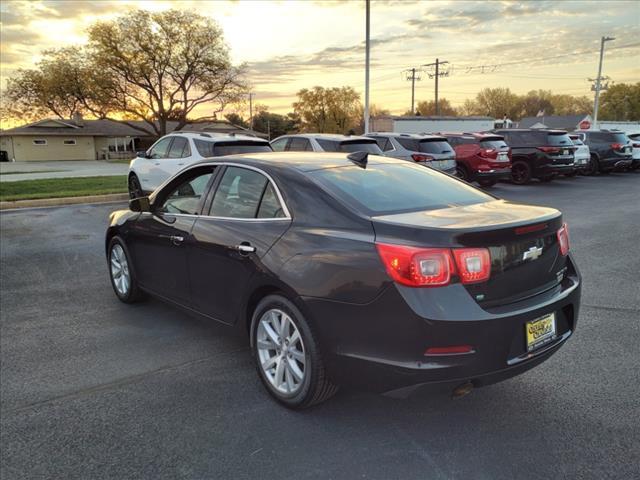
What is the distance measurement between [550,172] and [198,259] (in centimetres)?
1555

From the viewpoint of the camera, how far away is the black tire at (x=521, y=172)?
56.4ft

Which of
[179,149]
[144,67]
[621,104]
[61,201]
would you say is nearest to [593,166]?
[179,149]

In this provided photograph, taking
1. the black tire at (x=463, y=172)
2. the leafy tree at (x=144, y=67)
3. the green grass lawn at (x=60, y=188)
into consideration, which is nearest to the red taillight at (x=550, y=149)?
the black tire at (x=463, y=172)

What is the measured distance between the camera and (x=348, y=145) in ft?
39.6

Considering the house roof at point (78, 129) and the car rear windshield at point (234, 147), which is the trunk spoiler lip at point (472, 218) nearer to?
the car rear windshield at point (234, 147)

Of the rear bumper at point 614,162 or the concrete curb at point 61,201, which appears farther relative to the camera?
the rear bumper at point 614,162

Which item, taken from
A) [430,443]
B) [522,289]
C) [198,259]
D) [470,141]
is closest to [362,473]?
[430,443]

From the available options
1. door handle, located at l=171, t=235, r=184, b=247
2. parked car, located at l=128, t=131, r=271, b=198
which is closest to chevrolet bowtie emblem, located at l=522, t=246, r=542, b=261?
door handle, located at l=171, t=235, r=184, b=247

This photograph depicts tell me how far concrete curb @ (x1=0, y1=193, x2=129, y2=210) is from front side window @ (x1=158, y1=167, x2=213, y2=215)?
10166 mm

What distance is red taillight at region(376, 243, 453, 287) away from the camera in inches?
102

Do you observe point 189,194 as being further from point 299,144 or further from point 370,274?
point 299,144

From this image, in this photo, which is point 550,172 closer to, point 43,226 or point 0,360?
point 43,226

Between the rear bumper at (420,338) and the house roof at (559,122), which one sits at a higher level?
the house roof at (559,122)

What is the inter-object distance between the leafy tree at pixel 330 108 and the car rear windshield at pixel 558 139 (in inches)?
2079
